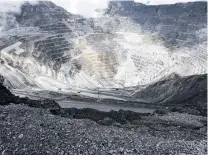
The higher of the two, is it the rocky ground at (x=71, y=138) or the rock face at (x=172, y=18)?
the rock face at (x=172, y=18)

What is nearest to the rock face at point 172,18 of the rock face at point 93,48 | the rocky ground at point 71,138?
the rock face at point 93,48

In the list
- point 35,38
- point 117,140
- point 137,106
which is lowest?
point 137,106

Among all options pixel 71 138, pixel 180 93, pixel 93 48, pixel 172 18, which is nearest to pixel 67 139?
pixel 71 138

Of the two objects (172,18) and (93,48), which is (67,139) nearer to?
(93,48)

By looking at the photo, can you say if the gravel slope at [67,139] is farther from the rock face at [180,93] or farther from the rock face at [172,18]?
the rock face at [172,18]

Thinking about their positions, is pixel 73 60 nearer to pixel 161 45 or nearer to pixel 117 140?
pixel 161 45

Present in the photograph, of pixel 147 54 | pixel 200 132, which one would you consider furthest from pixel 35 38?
pixel 200 132

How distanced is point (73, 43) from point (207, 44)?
40123 mm

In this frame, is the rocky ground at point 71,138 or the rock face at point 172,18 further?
the rock face at point 172,18

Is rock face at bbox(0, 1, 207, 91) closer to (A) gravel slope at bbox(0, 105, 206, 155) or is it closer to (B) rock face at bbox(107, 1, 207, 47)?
(B) rock face at bbox(107, 1, 207, 47)

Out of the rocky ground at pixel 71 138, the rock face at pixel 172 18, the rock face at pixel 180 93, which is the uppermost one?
the rock face at pixel 172 18

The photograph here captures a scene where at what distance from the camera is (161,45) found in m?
128

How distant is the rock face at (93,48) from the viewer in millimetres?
102500

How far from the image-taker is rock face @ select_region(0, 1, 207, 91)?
102 metres
